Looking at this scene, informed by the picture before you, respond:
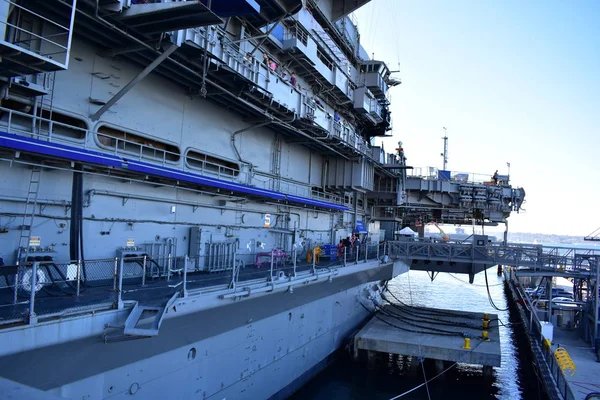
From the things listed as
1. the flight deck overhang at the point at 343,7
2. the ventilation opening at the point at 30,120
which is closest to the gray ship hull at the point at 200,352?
the ventilation opening at the point at 30,120

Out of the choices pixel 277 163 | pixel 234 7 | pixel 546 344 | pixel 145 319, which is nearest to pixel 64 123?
pixel 234 7

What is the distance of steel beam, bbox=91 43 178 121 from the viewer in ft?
30.6

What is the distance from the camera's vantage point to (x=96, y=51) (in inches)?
400

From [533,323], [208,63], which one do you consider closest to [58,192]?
[208,63]

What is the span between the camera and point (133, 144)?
36.9 feet

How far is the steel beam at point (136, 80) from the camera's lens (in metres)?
9.33

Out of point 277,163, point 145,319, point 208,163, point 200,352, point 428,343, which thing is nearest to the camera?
point 145,319

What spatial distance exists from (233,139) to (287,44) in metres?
4.54

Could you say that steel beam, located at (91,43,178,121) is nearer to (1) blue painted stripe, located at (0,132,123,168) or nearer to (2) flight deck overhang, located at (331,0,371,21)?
(1) blue painted stripe, located at (0,132,123,168)

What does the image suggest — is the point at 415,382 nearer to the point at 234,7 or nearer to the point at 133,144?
the point at 133,144

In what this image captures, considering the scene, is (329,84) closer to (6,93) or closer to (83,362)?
(6,93)

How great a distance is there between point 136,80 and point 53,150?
2.67 meters

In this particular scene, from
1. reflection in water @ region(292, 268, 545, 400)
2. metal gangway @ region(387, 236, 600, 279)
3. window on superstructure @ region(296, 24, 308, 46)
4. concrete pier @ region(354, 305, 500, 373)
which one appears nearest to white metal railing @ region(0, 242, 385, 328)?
concrete pier @ region(354, 305, 500, 373)

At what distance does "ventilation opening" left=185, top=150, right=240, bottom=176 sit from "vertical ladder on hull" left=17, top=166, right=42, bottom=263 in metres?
4.53
